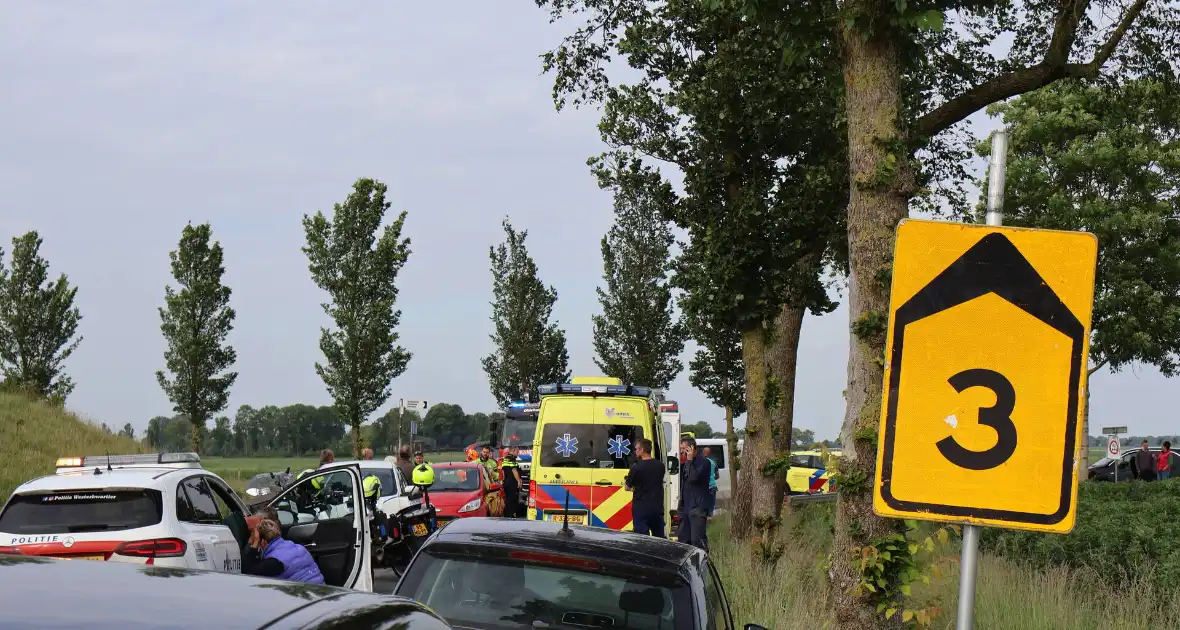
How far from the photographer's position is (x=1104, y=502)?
69.3ft

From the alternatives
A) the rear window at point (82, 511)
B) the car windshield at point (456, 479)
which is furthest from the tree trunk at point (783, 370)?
the rear window at point (82, 511)

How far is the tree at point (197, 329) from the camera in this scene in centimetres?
4816

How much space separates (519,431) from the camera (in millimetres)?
33156

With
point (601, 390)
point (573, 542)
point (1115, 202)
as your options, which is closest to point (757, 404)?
point (601, 390)

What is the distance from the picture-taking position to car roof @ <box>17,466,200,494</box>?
31.9 ft

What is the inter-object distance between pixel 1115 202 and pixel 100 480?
30.8 meters

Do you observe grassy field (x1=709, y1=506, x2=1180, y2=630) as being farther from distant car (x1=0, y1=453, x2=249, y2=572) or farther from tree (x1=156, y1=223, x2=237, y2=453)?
tree (x1=156, y1=223, x2=237, y2=453)

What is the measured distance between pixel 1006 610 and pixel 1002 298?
22.4 feet

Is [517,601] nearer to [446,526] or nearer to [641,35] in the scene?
[446,526]

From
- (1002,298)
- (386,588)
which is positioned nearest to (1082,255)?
→ (1002,298)

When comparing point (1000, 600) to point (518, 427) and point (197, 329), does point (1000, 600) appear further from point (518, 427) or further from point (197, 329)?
point (197, 329)

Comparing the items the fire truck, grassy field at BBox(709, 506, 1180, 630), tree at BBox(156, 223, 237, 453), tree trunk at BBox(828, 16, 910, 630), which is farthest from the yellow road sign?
tree at BBox(156, 223, 237, 453)

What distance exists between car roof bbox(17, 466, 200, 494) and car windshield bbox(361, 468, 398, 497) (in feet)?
28.1

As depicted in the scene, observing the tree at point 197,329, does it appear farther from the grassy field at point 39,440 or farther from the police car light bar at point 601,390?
the police car light bar at point 601,390
